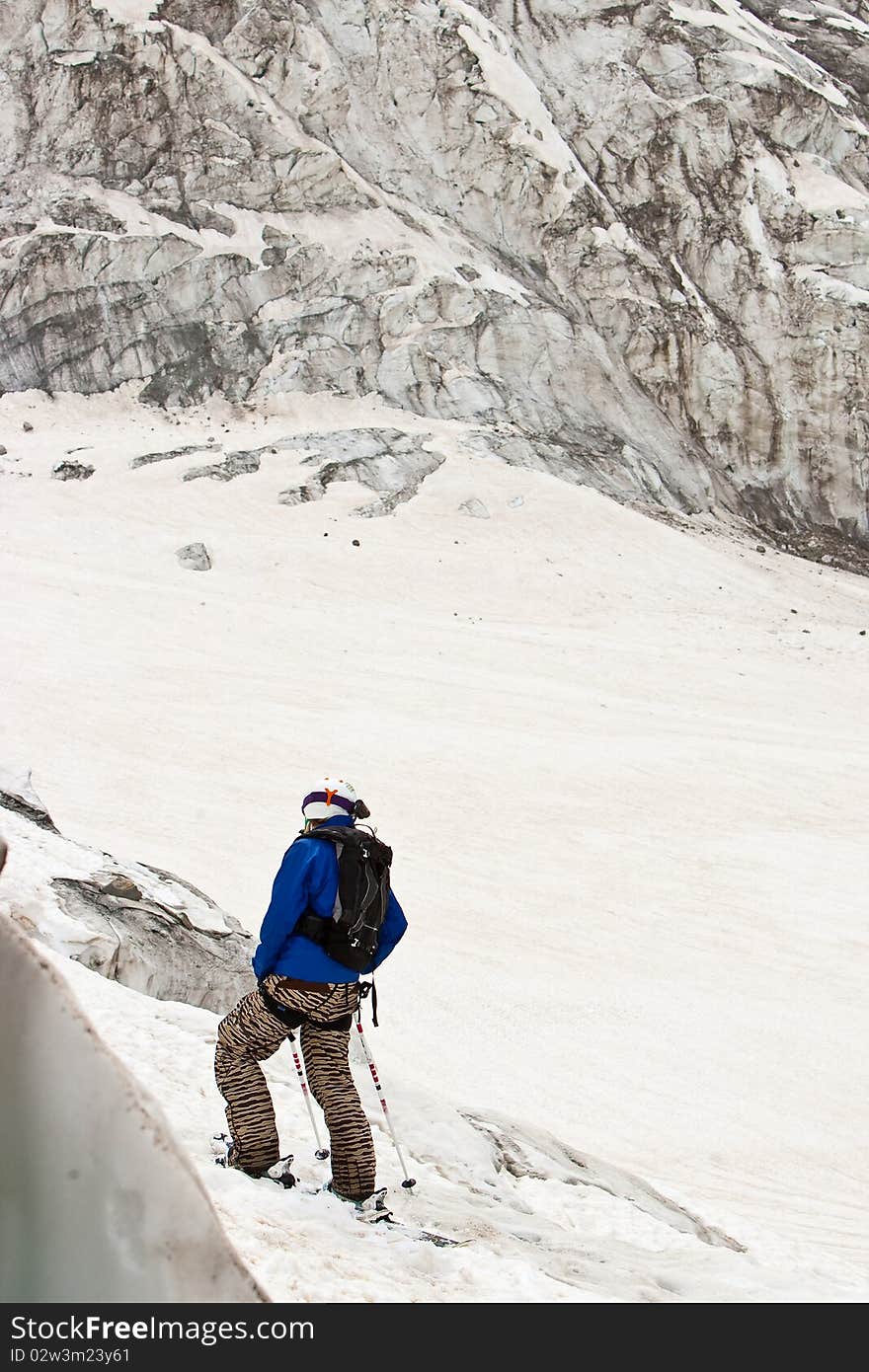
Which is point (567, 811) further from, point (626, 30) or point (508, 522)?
point (626, 30)

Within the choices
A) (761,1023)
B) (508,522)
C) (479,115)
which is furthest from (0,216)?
(761,1023)

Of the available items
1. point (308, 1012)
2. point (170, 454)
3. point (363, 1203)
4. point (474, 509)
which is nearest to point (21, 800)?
point (308, 1012)

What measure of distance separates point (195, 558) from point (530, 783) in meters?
12.3

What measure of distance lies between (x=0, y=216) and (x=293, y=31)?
12.2 m

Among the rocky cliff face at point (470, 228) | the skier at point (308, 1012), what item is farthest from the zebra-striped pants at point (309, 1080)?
the rocky cliff face at point (470, 228)

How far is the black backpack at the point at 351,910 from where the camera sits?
143 inches

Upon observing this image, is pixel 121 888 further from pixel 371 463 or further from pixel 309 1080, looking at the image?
pixel 371 463

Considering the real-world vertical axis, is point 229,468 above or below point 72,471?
above

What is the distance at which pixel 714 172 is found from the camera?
39.1 meters

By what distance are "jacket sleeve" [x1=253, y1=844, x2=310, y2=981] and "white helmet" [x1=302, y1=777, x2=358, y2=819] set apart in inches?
8.1

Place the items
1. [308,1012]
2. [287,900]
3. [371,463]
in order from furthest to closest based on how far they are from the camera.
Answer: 1. [371,463]
2. [308,1012]
3. [287,900]

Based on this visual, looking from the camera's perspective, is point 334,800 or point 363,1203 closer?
point 363,1203

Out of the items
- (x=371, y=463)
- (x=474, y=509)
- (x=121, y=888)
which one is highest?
(x=121, y=888)

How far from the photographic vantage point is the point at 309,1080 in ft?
12.4
